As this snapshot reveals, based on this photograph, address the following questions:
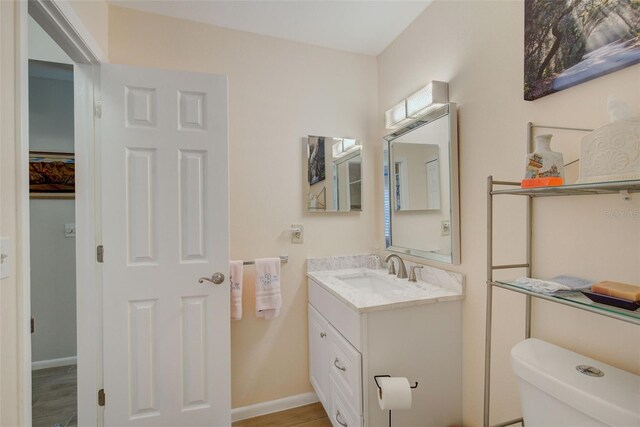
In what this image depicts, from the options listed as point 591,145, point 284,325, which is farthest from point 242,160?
point 591,145

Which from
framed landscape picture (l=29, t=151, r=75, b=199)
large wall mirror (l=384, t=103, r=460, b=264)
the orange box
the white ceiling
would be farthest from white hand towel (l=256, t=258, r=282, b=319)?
framed landscape picture (l=29, t=151, r=75, b=199)

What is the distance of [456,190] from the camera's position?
1506 mm

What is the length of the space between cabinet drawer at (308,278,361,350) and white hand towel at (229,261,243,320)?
48 centimetres

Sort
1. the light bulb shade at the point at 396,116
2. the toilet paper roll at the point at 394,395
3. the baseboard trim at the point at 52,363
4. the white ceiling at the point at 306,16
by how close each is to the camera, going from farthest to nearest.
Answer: the baseboard trim at the point at 52,363, the light bulb shade at the point at 396,116, the white ceiling at the point at 306,16, the toilet paper roll at the point at 394,395

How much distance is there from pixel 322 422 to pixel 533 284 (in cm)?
157

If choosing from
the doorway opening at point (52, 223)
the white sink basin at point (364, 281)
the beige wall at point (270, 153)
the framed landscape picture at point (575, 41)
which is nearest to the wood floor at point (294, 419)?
the beige wall at point (270, 153)

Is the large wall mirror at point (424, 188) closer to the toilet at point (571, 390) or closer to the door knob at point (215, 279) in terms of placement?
the toilet at point (571, 390)

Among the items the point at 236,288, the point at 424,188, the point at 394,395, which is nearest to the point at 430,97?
the point at 424,188

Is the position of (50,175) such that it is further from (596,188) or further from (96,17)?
(596,188)

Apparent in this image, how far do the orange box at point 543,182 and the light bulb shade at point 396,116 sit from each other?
994 mm

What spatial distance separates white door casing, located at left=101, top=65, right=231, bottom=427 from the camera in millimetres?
1494

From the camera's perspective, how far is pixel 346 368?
4.61ft

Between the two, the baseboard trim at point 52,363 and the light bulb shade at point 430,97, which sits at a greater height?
the light bulb shade at point 430,97

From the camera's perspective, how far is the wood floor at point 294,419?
1.83m
